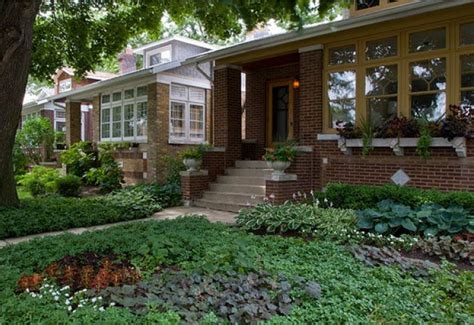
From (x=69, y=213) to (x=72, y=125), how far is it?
A: 10.6m

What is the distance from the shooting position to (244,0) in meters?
3.09

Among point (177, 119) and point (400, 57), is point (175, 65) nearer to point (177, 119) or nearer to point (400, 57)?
point (177, 119)

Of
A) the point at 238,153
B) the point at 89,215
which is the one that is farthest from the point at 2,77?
the point at 238,153

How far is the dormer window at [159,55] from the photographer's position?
51.1ft

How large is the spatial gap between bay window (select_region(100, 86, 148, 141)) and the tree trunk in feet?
18.7

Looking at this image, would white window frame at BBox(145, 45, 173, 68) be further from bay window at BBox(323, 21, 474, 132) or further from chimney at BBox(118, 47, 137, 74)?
bay window at BBox(323, 21, 474, 132)

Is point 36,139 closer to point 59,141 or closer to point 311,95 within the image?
point 59,141

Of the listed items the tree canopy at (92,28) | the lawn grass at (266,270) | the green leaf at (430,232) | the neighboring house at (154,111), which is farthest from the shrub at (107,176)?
the green leaf at (430,232)

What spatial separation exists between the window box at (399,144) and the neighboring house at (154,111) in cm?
505

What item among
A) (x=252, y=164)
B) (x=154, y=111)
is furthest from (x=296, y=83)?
(x=154, y=111)

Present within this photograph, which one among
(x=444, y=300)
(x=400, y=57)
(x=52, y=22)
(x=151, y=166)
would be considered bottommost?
(x=444, y=300)

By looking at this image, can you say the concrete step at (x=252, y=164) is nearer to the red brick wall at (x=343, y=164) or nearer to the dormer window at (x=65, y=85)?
the red brick wall at (x=343, y=164)

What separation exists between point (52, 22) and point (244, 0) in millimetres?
9294

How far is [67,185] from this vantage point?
38.3 feet
